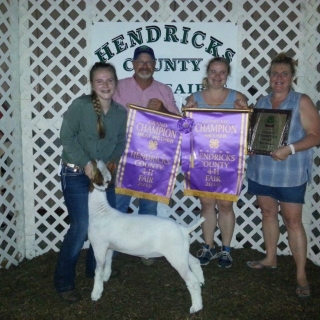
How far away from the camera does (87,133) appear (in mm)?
3221

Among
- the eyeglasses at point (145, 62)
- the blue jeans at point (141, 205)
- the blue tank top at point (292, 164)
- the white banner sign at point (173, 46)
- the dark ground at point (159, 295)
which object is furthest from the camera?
the white banner sign at point (173, 46)

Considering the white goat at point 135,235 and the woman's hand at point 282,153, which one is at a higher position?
the woman's hand at point 282,153

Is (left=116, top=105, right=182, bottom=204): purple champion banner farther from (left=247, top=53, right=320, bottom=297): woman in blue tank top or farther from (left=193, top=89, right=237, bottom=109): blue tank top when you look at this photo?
(left=247, top=53, right=320, bottom=297): woman in blue tank top

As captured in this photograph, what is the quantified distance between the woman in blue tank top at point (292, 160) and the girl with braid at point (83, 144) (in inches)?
51.8

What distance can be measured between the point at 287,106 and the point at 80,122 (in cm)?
168

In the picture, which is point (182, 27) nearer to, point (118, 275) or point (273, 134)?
point (273, 134)

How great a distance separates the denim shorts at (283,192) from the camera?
136 inches

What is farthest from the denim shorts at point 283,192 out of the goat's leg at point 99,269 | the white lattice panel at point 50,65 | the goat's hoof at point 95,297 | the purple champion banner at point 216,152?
the goat's hoof at point 95,297

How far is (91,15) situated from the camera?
4.39m

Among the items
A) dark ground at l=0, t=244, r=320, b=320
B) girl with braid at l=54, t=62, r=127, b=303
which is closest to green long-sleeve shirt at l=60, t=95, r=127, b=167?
girl with braid at l=54, t=62, r=127, b=303

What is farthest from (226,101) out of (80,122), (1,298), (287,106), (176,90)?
(1,298)

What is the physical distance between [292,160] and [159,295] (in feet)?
5.29

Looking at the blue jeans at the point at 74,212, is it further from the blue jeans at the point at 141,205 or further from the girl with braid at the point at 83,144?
the blue jeans at the point at 141,205

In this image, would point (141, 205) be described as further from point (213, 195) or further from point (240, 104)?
point (240, 104)
